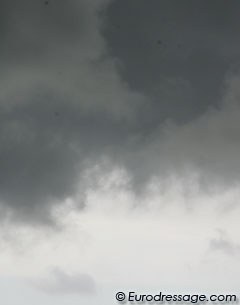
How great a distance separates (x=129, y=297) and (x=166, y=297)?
15389 millimetres

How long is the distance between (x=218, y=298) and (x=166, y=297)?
68.9 feet

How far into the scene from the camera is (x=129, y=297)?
82125 millimetres

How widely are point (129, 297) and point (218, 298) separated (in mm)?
36338

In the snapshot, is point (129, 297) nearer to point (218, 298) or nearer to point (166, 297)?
point (166, 297)

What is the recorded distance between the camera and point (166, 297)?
80250 mm

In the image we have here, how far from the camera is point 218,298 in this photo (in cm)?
7919

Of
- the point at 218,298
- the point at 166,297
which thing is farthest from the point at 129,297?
the point at 218,298
